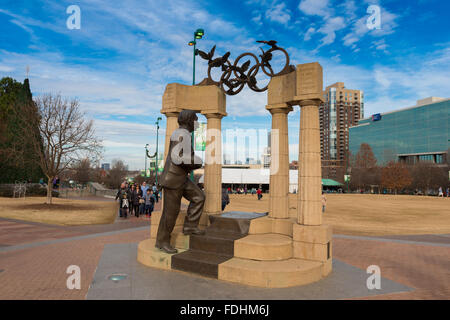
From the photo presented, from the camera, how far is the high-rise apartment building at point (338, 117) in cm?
13712

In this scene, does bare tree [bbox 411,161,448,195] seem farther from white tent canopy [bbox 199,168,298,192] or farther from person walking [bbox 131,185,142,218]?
person walking [bbox 131,185,142,218]

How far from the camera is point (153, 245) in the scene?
7852 millimetres

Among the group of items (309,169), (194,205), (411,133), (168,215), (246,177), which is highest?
(411,133)

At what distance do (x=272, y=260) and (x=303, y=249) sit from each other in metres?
0.84

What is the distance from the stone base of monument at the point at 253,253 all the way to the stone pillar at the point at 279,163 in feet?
1.41

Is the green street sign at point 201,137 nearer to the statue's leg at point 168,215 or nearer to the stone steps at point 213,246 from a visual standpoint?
the stone steps at point 213,246

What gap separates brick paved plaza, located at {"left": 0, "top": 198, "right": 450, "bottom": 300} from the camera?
569cm

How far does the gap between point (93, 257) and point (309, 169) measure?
6.43 m

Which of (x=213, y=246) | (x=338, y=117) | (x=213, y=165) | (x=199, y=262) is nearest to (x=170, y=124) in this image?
(x=213, y=165)

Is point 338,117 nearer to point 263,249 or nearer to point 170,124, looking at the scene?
point 170,124

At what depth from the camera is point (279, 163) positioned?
820 cm

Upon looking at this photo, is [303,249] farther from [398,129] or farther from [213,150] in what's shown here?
[398,129]

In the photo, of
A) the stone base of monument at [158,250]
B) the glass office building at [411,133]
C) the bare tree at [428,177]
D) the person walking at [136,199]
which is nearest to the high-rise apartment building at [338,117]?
the glass office building at [411,133]
